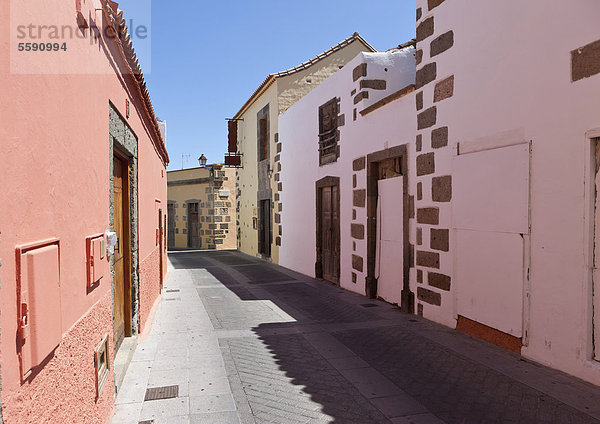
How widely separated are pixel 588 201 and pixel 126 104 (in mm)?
4862

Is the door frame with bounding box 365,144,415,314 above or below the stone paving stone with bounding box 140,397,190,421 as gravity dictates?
above

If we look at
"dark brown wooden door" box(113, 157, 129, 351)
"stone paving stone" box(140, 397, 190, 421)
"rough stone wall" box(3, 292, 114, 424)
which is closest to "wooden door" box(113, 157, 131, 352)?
"dark brown wooden door" box(113, 157, 129, 351)

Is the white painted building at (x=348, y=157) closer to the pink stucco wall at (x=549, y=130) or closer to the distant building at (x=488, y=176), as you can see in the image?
the distant building at (x=488, y=176)

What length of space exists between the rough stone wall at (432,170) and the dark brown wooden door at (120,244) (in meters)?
4.45

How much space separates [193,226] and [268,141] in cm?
1026

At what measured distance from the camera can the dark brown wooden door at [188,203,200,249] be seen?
80.5 feet

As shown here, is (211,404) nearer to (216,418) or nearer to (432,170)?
(216,418)

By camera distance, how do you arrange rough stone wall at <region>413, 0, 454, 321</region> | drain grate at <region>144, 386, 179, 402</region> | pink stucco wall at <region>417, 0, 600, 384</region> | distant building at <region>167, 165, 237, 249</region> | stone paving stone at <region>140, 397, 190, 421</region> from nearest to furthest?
stone paving stone at <region>140, 397, 190, 421</region>, drain grate at <region>144, 386, 179, 402</region>, pink stucco wall at <region>417, 0, 600, 384</region>, rough stone wall at <region>413, 0, 454, 321</region>, distant building at <region>167, 165, 237, 249</region>

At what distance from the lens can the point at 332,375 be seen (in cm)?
455

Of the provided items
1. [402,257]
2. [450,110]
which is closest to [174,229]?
[402,257]

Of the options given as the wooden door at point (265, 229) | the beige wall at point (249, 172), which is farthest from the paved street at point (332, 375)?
the beige wall at point (249, 172)

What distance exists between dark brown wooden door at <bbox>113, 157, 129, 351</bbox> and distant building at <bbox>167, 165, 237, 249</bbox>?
18.3m

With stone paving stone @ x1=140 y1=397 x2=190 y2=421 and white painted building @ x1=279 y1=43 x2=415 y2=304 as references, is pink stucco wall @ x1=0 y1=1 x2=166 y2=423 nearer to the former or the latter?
stone paving stone @ x1=140 y1=397 x2=190 y2=421

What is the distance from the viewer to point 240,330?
638 centimetres
